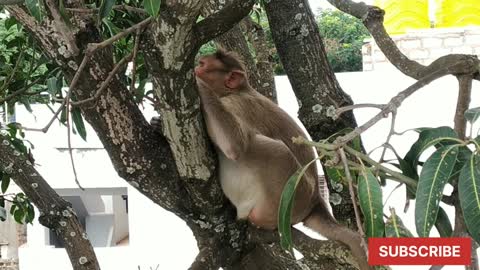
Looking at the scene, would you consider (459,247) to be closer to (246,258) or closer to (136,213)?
(246,258)

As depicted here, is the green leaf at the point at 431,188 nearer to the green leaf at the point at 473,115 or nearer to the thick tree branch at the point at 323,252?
the green leaf at the point at 473,115

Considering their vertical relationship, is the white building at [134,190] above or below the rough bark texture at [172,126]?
below

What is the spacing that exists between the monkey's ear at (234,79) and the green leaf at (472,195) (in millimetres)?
1370

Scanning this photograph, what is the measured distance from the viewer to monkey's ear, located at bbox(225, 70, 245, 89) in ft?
7.90

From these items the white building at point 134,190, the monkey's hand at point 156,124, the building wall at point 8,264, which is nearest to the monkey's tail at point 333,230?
the monkey's hand at point 156,124

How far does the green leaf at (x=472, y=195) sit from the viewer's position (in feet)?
3.59

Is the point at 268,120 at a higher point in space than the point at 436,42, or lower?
lower

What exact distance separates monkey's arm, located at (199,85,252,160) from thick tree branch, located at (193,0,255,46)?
1.48 feet

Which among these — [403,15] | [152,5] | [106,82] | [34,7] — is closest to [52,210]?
[106,82]

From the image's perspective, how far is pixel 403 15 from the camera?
7207 mm

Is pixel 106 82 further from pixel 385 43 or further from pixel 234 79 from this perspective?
pixel 234 79

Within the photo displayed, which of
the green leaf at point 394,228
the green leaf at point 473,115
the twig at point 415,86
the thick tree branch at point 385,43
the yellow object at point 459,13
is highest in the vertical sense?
the yellow object at point 459,13

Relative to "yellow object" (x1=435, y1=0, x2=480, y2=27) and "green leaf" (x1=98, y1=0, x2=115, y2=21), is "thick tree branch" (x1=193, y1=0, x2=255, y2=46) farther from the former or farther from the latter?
"yellow object" (x1=435, y1=0, x2=480, y2=27)

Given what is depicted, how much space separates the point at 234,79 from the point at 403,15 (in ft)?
17.0
